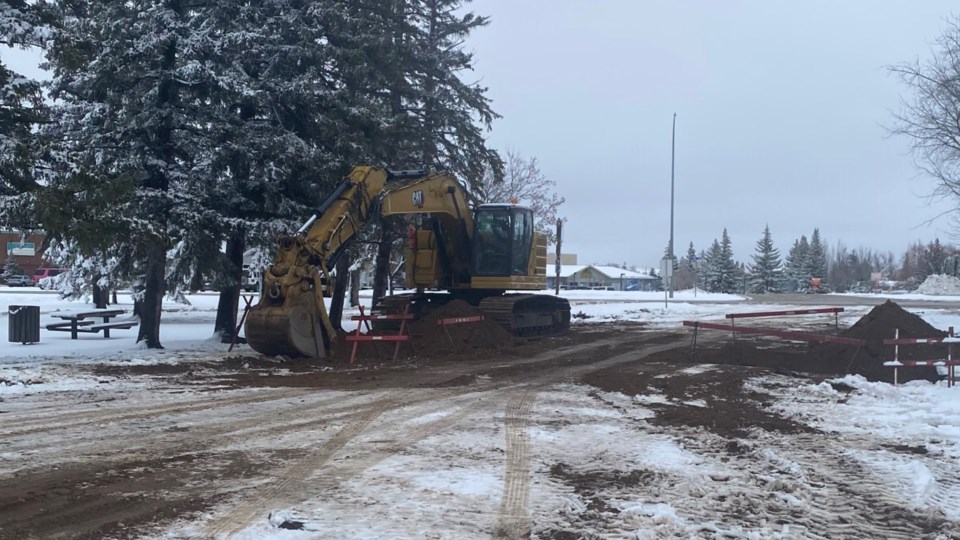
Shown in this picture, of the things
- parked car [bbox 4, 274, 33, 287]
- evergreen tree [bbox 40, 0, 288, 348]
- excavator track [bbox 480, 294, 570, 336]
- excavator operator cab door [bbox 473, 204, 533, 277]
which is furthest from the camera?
parked car [bbox 4, 274, 33, 287]

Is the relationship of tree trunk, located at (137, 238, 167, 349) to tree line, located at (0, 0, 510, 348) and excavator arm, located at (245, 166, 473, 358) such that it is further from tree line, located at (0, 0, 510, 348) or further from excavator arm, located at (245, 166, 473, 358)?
excavator arm, located at (245, 166, 473, 358)

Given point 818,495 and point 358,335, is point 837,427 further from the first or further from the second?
point 358,335

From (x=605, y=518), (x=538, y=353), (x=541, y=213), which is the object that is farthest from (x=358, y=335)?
(x=541, y=213)

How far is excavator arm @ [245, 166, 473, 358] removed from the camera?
14.0 m

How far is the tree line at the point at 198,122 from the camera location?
43.4 feet

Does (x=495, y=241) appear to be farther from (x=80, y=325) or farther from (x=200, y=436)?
(x=200, y=436)

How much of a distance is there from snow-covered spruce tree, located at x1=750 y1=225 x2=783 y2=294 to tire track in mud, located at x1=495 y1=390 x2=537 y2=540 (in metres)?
89.7

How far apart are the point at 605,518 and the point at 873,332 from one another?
468 inches

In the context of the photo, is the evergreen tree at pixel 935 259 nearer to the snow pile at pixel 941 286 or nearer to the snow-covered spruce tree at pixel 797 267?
the snow-covered spruce tree at pixel 797 267

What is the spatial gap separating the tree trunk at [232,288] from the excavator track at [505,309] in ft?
→ 11.1

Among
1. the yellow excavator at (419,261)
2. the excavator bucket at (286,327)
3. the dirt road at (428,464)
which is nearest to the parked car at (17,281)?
the yellow excavator at (419,261)

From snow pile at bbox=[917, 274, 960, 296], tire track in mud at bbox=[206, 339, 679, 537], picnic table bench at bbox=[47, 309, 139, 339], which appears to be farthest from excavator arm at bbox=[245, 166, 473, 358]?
snow pile at bbox=[917, 274, 960, 296]

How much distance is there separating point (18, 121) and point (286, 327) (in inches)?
223

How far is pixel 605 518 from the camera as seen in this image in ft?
19.5
